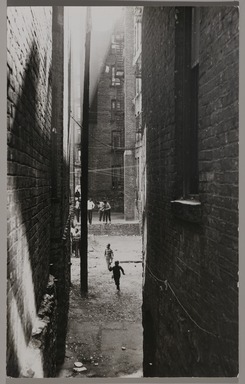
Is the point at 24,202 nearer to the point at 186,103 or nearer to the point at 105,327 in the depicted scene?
the point at 186,103

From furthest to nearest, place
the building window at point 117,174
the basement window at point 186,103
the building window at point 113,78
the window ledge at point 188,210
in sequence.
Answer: the building window at point 113,78 < the building window at point 117,174 < the basement window at point 186,103 < the window ledge at point 188,210

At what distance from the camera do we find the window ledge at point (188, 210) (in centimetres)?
331

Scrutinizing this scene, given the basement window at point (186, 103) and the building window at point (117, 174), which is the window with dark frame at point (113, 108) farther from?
the basement window at point (186, 103)

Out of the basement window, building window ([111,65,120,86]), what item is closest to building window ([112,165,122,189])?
building window ([111,65,120,86])

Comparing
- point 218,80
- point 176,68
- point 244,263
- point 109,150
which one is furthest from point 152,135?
point 109,150

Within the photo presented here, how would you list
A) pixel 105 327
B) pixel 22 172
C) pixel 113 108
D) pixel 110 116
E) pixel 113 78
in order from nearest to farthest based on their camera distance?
pixel 22 172, pixel 105 327, pixel 113 108, pixel 110 116, pixel 113 78

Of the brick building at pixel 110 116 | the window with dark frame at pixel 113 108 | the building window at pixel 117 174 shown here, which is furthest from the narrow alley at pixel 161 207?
the window with dark frame at pixel 113 108

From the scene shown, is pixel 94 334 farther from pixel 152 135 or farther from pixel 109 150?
pixel 109 150

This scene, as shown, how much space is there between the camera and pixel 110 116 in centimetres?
2430

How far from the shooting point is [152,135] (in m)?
5.59

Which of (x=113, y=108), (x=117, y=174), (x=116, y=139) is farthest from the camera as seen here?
(x=113, y=108)

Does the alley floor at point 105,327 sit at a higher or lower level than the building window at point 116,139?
lower

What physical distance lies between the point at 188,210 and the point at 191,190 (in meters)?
0.48

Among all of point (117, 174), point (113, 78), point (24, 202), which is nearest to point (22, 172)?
point (24, 202)
